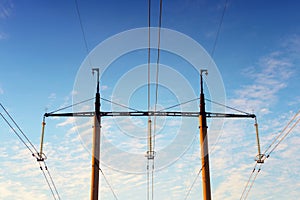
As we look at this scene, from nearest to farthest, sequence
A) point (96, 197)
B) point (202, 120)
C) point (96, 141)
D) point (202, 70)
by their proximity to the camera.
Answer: point (96, 197) < point (96, 141) < point (202, 120) < point (202, 70)

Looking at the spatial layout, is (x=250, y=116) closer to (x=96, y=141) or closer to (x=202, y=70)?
(x=202, y=70)

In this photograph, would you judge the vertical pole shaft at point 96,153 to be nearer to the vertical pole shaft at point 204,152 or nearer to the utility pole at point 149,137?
the utility pole at point 149,137

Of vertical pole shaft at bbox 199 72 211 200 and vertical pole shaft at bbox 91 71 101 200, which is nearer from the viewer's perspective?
vertical pole shaft at bbox 91 71 101 200

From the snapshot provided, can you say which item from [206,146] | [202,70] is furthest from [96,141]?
[202,70]

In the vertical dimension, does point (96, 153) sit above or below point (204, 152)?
below

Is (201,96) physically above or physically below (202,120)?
above

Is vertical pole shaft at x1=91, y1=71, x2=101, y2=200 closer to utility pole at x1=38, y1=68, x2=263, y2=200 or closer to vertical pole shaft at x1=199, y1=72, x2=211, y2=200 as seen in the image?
utility pole at x1=38, y1=68, x2=263, y2=200

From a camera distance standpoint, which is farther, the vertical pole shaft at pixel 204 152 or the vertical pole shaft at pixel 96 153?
the vertical pole shaft at pixel 204 152

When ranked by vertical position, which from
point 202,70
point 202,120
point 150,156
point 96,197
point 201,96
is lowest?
point 96,197

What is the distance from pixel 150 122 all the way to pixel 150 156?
458 centimetres

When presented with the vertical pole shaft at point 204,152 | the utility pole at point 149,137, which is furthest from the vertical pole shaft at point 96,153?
the vertical pole shaft at point 204,152

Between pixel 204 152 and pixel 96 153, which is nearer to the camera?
pixel 96 153

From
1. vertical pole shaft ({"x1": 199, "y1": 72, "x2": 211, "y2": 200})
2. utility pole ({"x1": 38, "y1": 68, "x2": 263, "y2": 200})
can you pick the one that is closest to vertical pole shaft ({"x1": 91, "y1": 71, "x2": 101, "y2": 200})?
utility pole ({"x1": 38, "y1": 68, "x2": 263, "y2": 200})

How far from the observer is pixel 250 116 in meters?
31.9
